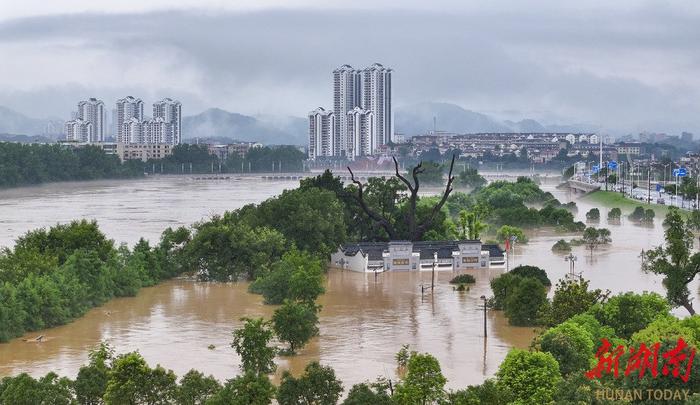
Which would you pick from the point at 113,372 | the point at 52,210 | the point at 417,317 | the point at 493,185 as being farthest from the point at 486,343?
the point at 493,185

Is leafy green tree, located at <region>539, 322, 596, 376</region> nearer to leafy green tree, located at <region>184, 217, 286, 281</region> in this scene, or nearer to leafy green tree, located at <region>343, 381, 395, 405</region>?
leafy green tree, located at <region>343, 381, 395, 405</region>

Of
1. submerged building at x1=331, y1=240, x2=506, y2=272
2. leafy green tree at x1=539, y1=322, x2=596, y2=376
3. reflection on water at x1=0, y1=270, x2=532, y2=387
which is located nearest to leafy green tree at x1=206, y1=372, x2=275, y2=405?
reflection on water at x1=0, y1=270, x2=532, y2=387

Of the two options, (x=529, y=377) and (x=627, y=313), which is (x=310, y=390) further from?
(x=627, y=313)

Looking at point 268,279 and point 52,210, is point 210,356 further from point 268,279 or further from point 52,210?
point 52,210

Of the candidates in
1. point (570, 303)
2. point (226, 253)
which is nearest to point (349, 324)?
point (570, 303)

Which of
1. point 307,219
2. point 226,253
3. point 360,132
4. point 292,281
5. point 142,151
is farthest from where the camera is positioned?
point 360,132

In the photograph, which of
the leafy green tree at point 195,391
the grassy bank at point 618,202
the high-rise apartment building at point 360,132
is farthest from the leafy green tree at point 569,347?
the high-rise apartment building at point 360,132

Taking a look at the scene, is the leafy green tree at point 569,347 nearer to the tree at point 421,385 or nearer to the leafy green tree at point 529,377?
the leafy green tree at point 529,377
